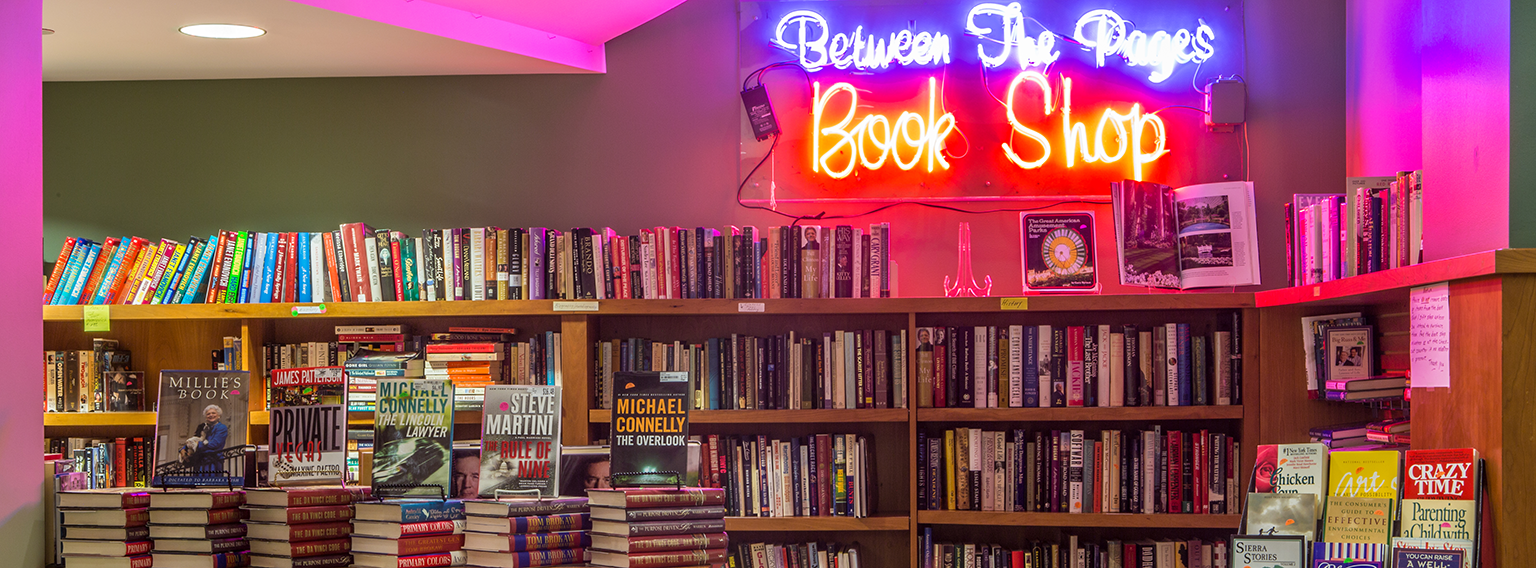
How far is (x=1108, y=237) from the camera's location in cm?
383

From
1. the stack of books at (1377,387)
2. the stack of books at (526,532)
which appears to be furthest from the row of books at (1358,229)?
the stack of books at (526,532)

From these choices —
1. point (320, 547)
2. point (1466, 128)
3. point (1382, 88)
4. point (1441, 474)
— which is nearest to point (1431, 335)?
point (1441, 474)

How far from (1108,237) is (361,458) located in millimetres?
2681

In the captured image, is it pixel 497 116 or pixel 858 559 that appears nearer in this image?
pixel 858 559

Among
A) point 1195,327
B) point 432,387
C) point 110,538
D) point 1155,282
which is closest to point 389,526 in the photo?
point 432,387

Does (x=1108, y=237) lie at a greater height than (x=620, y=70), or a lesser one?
lesser

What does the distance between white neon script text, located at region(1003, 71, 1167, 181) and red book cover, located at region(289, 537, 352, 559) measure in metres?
2.60

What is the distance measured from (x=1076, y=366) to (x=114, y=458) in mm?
3559

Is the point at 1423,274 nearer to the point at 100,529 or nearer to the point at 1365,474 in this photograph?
the point at 1365,474

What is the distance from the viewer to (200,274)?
3.73m

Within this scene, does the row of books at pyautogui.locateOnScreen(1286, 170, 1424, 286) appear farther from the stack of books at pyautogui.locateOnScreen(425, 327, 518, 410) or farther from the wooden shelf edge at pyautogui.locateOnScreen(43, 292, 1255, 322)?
the stack of books at pyautogui.locateOnScreen(425, 327, 518, 410)

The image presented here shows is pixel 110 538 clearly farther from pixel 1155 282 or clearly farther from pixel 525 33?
pixel 1155 282

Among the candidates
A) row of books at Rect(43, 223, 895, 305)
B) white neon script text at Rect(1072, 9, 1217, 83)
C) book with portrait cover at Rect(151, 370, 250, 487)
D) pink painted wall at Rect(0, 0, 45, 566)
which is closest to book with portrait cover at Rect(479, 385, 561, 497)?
book with portrait cover at Rect(151, 370, 250, 487)

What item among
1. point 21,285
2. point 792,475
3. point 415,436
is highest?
point 21,285
